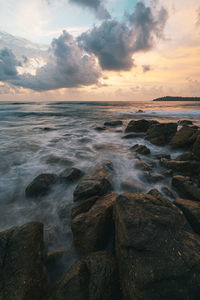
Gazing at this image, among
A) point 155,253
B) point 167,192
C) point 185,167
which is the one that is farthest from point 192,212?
point 185,167

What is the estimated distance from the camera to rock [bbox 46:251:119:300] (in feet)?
4.40

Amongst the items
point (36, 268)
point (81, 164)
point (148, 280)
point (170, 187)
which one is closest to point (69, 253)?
point (36, 268)

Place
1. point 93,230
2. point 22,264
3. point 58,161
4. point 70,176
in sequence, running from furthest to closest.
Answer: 1. point 58,161
2. point 70,176
3. point 93,230
4. point 22,264

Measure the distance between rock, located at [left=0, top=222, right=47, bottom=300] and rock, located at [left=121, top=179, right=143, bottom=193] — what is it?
225cm

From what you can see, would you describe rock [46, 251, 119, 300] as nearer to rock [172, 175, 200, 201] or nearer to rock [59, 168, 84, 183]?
rock [172, 175, 200, 201]

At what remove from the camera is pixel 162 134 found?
280 inches

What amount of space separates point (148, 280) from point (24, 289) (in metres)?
1.18

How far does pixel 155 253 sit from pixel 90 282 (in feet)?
2.33

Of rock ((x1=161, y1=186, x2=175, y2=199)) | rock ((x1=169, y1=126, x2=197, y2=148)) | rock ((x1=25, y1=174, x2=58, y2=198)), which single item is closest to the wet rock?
rock ((x1=25, y1=174, x2=58, y2=198))

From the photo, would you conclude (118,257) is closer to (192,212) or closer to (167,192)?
(192,212)

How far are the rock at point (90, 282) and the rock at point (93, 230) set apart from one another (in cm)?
37

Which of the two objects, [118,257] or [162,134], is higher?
[162,134]

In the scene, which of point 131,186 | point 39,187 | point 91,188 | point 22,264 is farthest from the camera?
point 131,186

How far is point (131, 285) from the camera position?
1266mm
